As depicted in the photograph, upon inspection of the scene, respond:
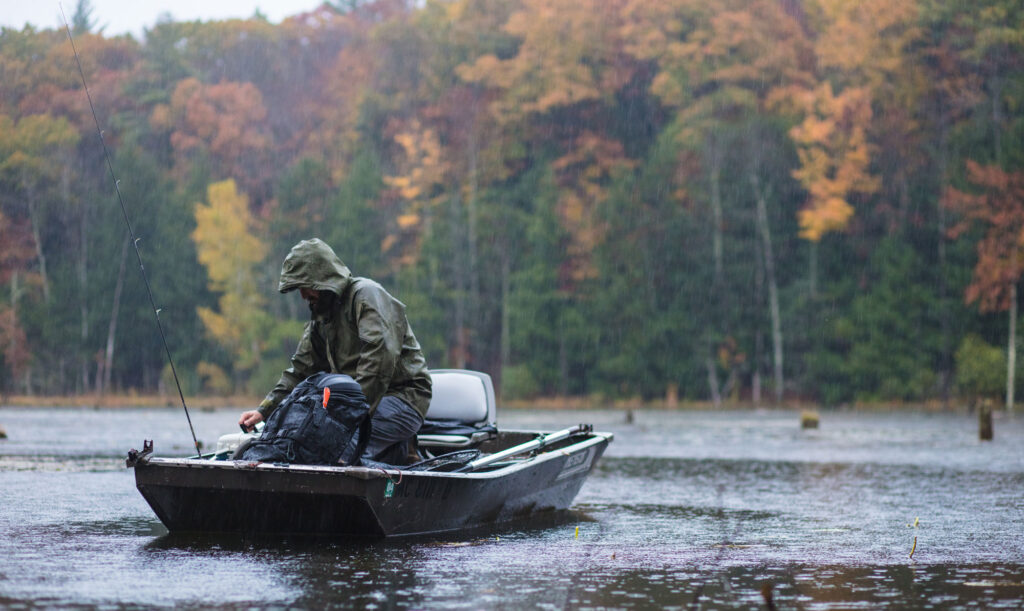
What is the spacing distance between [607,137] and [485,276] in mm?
7571

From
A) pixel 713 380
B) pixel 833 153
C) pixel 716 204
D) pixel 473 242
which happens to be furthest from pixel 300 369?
pixel 473 242

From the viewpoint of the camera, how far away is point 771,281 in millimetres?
57312

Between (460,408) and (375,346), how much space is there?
261cm

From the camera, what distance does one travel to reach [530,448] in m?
11.6

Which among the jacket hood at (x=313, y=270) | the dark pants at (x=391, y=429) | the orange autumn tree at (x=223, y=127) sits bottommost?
the dark pants at (x=391, y=429)

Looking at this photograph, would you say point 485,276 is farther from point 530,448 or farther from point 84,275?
point 530,448

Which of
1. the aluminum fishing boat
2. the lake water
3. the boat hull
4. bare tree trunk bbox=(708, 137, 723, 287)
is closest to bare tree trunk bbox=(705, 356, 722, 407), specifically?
bare tree trunk bbox=(708, 137, 723, 287)

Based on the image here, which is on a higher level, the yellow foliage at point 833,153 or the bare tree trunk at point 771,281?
the yellow foliage at point 833,153

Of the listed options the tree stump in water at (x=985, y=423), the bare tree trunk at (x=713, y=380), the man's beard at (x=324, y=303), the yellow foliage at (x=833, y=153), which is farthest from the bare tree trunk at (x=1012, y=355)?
the man's beard at (x=324, y=303)

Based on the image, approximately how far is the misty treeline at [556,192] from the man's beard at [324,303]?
121 ft

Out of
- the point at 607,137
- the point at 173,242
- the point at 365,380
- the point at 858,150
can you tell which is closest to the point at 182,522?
the point at 365,380

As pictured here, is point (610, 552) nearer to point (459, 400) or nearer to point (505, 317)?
point (459, 400)

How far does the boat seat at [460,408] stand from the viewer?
12.2 m

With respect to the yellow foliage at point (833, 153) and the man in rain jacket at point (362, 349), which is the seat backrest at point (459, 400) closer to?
the man in rain jacket at point (362, 349)
